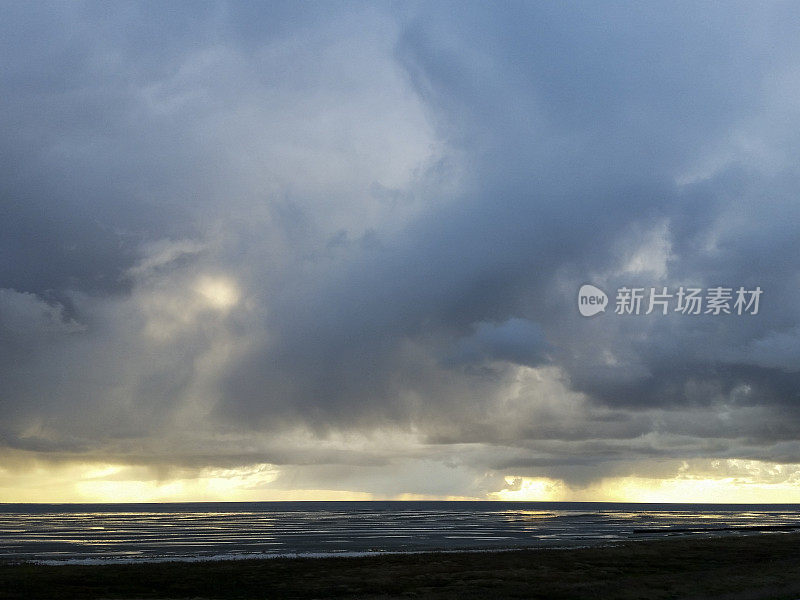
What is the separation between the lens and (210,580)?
165 feet

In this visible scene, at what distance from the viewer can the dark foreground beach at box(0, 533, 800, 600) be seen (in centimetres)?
4431

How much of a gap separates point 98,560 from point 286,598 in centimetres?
3289

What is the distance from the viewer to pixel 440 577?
5269 cm

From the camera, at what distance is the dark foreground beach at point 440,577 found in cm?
4431

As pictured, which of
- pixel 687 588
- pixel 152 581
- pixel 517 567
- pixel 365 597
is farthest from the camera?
pixel 517 567

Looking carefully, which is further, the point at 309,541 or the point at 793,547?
the point at 309,541

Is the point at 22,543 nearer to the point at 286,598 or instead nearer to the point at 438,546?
the point at 438,546

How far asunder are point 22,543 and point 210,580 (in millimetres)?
62205

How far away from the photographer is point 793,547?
80.6 m

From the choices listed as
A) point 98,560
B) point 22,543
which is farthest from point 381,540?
point 22,543

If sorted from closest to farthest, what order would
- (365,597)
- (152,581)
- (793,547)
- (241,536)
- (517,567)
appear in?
(365,597) → (152,581) → (517,567) → (793,547) → (241,536)

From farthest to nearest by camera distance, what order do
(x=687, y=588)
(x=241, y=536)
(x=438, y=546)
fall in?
(x=241, y=536), (x=438, y=546), (x=687, y=588)

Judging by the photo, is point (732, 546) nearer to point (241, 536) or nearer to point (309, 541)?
point (309, 541)

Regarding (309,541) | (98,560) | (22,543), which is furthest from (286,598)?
(22,543)
